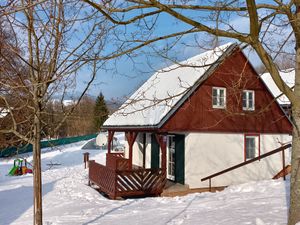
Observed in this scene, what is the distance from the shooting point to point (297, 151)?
4.16 meters

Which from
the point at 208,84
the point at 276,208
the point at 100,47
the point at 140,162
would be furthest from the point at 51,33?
the point at 140,162

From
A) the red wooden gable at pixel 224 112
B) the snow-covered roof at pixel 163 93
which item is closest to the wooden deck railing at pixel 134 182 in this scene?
the red wooden gable at pixel 224 112

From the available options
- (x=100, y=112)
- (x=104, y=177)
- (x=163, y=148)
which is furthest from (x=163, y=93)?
(x=100, y=112)

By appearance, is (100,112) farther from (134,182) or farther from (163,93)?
(163,93)

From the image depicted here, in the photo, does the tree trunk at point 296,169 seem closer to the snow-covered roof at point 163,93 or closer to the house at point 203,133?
the snow-covered roof at point 163,93

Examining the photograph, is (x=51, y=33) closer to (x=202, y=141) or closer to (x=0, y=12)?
(x=0, y=12)

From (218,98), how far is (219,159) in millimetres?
2649

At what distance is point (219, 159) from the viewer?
14797 mm

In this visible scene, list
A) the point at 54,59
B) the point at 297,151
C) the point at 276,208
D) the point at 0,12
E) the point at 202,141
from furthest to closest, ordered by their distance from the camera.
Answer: the point at 202,141 → the point at 276,208 → the point at 54,59 → the point at 297,151 → the point at 0,12

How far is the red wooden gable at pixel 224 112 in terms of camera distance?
1383cm

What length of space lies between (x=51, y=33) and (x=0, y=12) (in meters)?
1.44

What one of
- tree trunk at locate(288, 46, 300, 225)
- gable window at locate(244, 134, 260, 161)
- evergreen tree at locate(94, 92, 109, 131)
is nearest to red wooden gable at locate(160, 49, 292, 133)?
gable window at locate(244, 134, 260, 161)

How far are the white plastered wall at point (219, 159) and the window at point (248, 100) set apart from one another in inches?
52.2

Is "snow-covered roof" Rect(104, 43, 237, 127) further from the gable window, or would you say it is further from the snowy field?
the gable window
